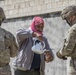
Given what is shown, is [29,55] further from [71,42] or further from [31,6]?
[31,6]

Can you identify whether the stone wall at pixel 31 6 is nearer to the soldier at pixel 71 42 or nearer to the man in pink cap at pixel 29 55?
the man in pink cap at pixel 29 55

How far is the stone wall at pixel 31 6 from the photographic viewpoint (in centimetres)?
927

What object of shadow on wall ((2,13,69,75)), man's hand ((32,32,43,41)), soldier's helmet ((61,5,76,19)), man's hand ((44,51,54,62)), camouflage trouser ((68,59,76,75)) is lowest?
shadow on wall ((2,13,69,75))

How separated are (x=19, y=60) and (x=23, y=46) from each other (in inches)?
8.8

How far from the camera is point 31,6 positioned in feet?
32.5

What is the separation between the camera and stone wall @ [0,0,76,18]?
927cm

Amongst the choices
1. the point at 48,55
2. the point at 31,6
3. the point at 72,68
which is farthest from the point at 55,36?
the point at 72,68

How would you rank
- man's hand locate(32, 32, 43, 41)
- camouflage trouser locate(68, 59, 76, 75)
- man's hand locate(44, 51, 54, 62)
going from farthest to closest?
man's hand locate(44, 51, 54, 62), man's hand locate(32, 32, 43, 41), camouflage trouser locate(68, 59, 76, 75)

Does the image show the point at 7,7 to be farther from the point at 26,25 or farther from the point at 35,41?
the point at 35,41

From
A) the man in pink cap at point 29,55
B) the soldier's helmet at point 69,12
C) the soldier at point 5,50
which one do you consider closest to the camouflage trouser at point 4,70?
the soldier at point 5,50

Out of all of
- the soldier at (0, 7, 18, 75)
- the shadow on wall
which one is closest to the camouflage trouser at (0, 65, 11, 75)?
the soldier at (0, 7, 18, 75)

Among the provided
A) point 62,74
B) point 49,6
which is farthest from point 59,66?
point 49,6

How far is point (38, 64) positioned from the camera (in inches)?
242

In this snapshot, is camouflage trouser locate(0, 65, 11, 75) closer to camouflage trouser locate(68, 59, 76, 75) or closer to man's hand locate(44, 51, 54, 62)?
camouflage trouser locate(68, 59, 76, 75)
